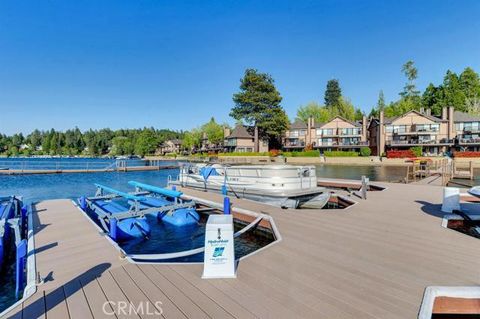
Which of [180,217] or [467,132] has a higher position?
[467,132]

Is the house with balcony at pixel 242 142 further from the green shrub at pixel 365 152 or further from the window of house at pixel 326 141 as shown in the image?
the green shrub at pixel 365 152

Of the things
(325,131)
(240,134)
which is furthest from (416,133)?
(240,134)

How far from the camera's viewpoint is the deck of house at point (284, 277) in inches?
132

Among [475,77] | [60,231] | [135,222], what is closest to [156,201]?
[135,222]

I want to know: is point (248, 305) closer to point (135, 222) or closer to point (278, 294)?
point (278, 294)

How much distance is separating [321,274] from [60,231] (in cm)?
703

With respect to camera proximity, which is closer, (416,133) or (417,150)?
(417,150)

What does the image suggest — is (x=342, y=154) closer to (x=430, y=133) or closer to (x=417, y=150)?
(x=417, y=150)

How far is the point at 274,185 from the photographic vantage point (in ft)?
37.9

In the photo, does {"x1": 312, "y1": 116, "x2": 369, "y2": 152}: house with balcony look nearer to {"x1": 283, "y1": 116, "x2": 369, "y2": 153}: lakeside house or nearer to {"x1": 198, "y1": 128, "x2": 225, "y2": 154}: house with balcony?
{"x1": 283, "y1": 116, "x2": 369, "y2": 153}: lakeside house

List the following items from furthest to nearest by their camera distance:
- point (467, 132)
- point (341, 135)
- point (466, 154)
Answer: point (341, 135) → point (467, 132) → point (466, 154)

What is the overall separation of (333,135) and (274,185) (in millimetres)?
53581

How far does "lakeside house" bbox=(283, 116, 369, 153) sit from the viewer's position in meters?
59.5

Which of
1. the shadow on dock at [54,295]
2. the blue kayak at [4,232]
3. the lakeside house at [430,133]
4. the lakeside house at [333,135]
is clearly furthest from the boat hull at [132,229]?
the lakeside house at [333,135]
